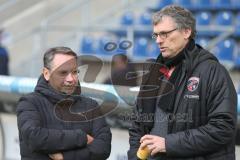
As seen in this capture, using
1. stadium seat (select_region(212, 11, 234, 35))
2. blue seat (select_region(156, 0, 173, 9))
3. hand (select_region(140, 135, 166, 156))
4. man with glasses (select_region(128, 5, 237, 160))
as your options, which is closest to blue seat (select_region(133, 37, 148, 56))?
blue seat (select_region(156, 0, 173, 9))

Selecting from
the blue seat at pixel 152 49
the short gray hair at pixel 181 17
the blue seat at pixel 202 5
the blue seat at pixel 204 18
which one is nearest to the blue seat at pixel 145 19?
the blue seat at pixel 152 49

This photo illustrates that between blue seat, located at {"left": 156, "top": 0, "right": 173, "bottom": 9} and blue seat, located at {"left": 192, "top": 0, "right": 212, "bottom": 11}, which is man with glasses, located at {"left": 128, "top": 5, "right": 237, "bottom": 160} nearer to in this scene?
blue seat, located at {"left": 192, "top": 0, "right": 212, "bottom": 11}

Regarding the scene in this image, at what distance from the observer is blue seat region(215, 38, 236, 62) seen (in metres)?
8.85

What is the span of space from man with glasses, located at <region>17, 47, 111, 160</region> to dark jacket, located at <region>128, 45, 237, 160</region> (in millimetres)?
484

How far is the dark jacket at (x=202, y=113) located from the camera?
2.57 metres

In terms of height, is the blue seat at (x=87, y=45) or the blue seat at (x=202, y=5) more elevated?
the blue seat at (x=202, y=5)

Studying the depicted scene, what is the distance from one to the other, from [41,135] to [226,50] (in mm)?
6391

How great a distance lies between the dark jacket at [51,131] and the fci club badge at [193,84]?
0.66m

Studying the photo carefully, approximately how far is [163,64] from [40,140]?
2.47 ft

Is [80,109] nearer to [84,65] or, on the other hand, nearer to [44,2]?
[84,65]

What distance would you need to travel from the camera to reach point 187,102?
104 inches

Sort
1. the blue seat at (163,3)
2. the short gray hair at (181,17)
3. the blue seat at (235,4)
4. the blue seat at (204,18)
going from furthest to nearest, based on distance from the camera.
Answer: the blue seat at (163,3) < the blue seat at (204,18) < the blue seat at (235,4) < the short gray hair at (181,17)

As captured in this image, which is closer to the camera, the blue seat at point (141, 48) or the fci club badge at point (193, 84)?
the fci club badge at point (193, 84)

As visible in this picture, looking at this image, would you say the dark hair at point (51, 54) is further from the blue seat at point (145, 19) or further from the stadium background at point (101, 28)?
the blue seat at point (145, 19)
